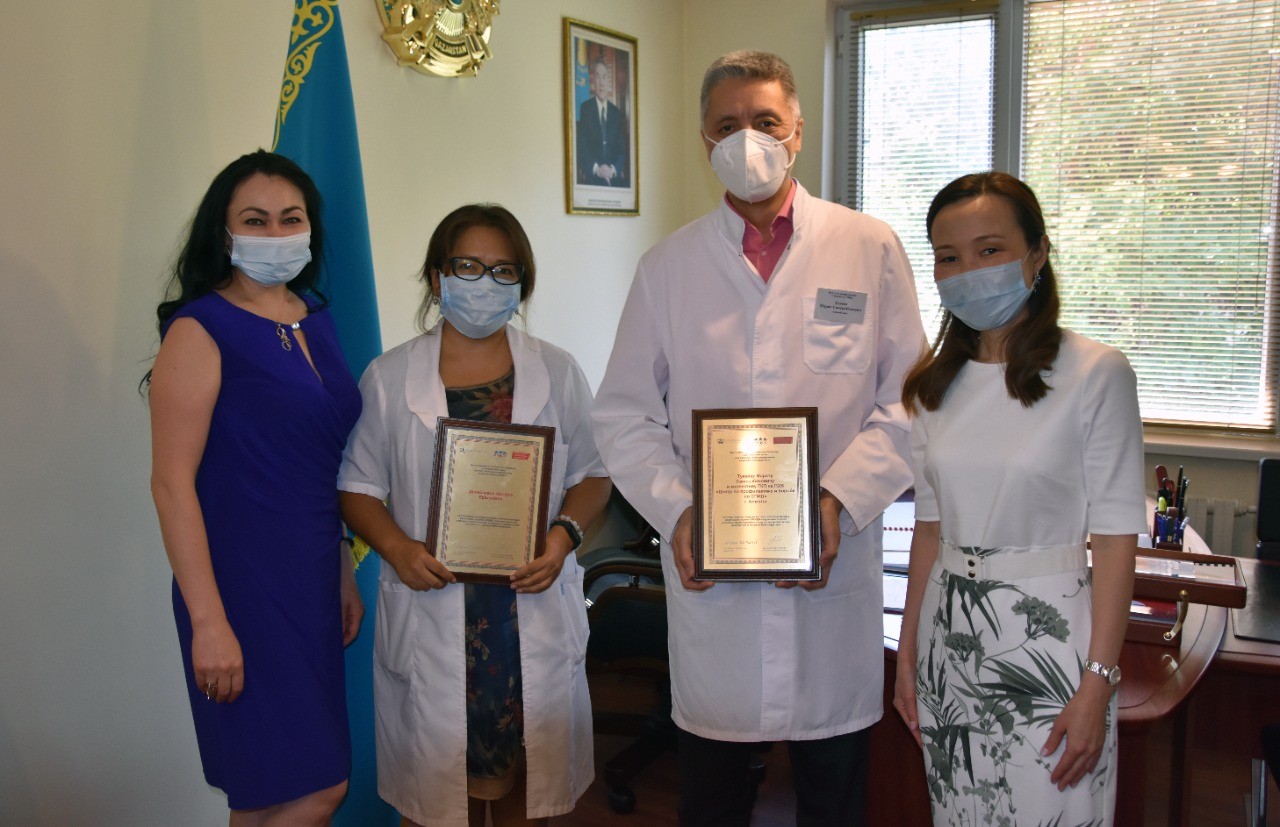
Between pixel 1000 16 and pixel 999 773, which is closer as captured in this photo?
pixel 999 773

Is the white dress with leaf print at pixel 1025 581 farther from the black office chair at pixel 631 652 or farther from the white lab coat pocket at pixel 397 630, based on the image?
the black office chair at pixel 631 652

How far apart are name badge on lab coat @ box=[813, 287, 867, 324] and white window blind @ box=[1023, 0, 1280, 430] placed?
2.92 metres

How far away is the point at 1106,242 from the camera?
4316mm

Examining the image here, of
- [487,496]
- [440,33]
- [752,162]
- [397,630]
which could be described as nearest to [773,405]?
[752,162]

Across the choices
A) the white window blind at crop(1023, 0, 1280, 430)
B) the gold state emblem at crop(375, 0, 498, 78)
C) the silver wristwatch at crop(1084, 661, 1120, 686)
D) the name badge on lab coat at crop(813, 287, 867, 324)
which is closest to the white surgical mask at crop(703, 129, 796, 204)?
the name badge on lab coat at crop(813, 287, 867, 324)

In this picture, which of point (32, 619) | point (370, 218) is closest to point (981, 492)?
point (32, 619)

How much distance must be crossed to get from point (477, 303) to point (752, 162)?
0.57 metres

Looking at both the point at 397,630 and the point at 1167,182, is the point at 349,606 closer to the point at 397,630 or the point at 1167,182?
the point at 397,630

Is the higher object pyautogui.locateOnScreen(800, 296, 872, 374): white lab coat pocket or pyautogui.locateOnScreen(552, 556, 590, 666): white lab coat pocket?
pyautogui.locateOnScreen(800, 296, 872, 374): white lab coat pocket

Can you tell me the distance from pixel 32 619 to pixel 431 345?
3.36ft

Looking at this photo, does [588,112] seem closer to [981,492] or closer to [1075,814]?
[981,492]

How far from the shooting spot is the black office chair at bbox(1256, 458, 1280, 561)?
300 cm

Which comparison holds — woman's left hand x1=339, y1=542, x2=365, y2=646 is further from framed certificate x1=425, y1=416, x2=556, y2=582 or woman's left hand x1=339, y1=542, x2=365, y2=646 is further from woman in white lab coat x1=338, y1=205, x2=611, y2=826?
framed certificate x1=425, y1=416, x2=556, y2=582

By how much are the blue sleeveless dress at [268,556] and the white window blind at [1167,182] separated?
355cm
